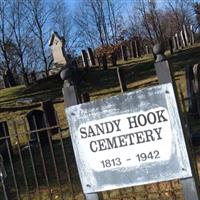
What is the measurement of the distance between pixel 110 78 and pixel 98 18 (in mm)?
28226

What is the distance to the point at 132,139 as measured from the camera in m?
4.68

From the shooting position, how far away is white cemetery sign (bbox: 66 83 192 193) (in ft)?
15.1

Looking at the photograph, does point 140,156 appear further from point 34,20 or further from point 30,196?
point 34,20

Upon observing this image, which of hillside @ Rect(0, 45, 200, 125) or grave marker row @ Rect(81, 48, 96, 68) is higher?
Answer: grave marker row @ Rect(81, 48, 96, 68)

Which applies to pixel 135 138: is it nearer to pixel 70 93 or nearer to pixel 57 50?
pixel 70 93

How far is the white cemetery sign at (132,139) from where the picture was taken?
4617 mm

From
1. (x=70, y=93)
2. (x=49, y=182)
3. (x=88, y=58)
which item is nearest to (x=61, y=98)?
(x=49, y=182)

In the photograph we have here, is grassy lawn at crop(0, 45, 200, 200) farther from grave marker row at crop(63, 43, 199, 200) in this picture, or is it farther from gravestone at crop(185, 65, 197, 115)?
grave marker row at crop(63, 43, 199, 200)

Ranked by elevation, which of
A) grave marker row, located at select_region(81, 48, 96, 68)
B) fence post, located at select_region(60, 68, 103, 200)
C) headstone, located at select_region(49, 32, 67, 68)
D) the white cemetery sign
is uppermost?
headstone, located at select_region(49, 32, 67, 68)

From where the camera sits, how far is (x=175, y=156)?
183 inches

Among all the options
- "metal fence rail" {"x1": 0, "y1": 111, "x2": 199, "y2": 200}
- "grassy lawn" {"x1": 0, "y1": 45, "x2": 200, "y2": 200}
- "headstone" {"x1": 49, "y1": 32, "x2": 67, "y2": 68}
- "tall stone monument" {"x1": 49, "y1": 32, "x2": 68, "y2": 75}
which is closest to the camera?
"metal fence rail" {"x1": 0, "y1": 111, "x2": 199, "y2": 200}

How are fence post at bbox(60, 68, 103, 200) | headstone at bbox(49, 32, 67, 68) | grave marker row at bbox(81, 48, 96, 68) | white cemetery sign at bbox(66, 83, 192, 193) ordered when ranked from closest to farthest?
1. white cemetery sign at bbox(66, 83, 192, 193)
2. fence post at bbox(60, 68, 103, 200)
3. headstone at bbox(49, 32, 67, 68)
4. grave marker row at bbox(81, 48, 96, 68)

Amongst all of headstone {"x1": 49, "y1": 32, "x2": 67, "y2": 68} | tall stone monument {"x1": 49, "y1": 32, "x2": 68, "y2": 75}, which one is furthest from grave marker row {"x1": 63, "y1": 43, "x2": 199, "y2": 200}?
headstone {"x1": 49, "y1": 32, "x2": 67, "y2": 68}

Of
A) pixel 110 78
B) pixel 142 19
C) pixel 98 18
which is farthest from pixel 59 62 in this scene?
pixel 142 19
